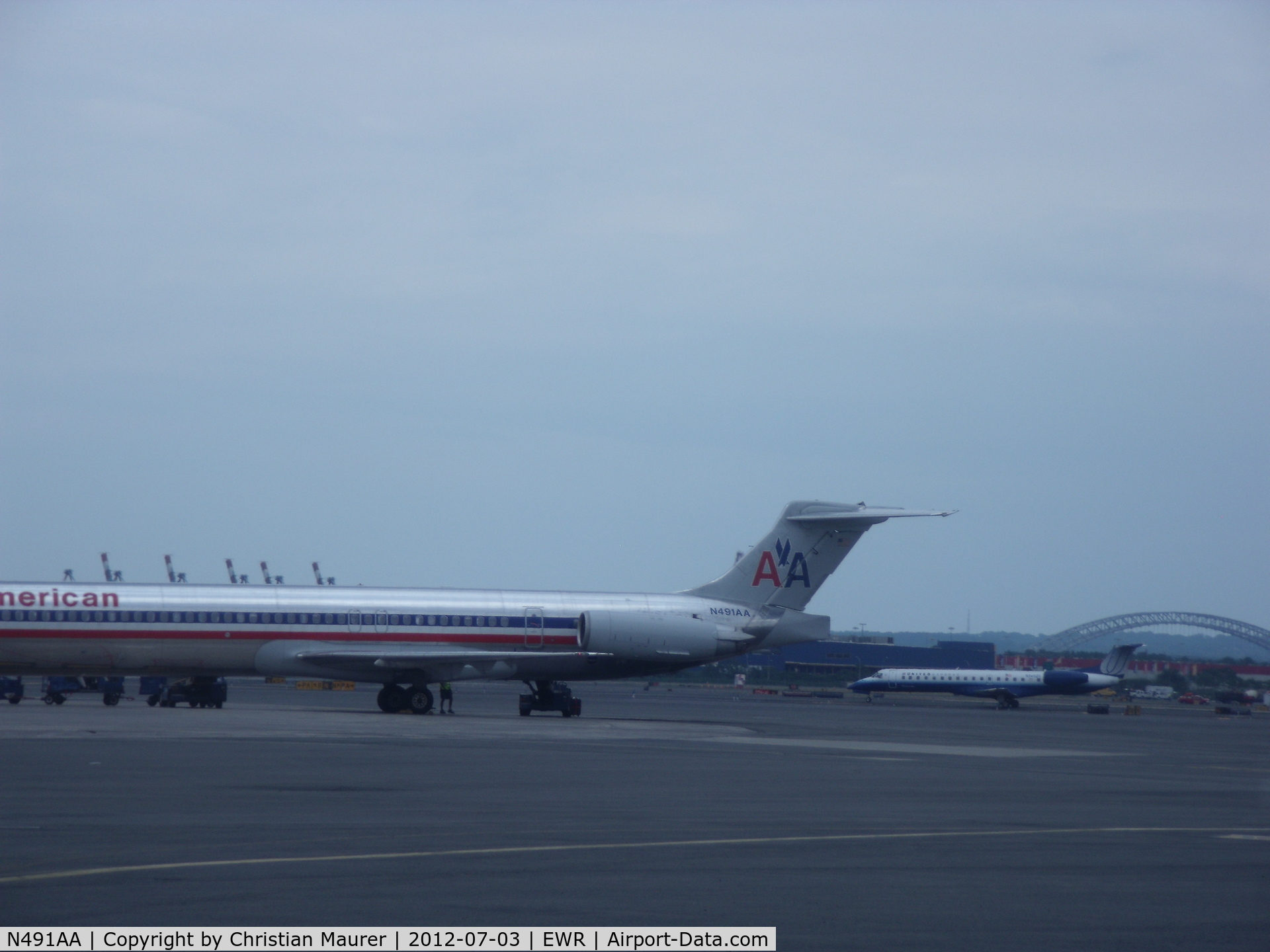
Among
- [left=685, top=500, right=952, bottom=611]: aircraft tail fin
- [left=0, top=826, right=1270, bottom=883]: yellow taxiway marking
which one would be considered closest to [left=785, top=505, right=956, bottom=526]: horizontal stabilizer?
[left=685, top=500, right=952, bottom=611]: aircraft tail fin

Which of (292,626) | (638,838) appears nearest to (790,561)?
(292,626)

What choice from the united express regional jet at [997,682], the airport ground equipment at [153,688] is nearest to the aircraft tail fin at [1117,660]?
the united express regional jet at [997,682]

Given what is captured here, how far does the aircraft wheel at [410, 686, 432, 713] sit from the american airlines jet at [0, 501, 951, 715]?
0.06 metres

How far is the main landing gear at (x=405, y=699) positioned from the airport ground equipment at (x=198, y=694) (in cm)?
638

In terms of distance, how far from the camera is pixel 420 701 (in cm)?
5272

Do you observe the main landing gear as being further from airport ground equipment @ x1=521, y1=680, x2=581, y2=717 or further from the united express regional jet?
the united express regional jet

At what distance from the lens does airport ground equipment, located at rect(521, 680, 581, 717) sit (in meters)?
53.2

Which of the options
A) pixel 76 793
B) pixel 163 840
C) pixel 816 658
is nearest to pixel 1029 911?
pixel 163 840

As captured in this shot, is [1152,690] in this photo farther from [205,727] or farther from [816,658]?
[205,727]

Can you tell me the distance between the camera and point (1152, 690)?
466 feet

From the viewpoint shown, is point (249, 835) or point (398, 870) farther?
point (249, 835)

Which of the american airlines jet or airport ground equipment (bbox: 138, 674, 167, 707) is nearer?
the american airlines jet

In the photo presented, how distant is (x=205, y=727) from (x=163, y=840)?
75.6 ft

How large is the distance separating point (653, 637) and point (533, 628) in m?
4.31
